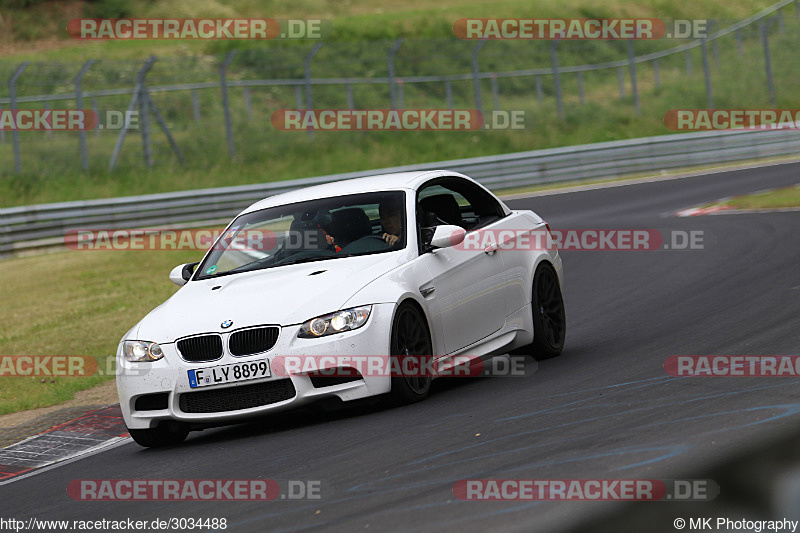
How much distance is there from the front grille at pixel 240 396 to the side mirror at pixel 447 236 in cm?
150

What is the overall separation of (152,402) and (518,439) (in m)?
2.56

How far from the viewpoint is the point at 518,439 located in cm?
626

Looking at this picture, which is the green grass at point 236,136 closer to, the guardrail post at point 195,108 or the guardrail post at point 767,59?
the guardrail post at point 195,108

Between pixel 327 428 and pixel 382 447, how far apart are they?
1008 millimetres

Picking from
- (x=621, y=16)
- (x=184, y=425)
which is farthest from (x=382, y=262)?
(x=621, y=16)

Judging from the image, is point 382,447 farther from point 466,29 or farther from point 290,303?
point 466,29

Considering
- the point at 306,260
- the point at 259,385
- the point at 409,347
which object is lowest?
the point at 259,385

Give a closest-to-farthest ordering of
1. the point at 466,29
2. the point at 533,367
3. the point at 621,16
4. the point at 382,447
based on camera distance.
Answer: the point at 382,447
the point at 533,367
the point at 466,29
the point at 621,16

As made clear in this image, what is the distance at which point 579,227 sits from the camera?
67.2ft

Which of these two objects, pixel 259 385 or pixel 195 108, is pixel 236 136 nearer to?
pixel 195 108

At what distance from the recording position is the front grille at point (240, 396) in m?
7.32

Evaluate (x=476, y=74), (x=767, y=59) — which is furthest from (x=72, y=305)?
(x=767, y=59)

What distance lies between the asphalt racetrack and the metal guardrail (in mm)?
16057

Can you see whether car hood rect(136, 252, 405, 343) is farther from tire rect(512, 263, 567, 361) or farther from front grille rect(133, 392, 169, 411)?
tire rect(512, 263, 567, 361)
